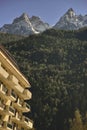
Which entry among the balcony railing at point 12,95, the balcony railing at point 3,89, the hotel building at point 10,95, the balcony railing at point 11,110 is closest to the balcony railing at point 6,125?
the hotel building at point 10,95

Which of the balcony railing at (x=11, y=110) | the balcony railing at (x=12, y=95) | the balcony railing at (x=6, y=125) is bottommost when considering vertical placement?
the balcony railing at (x=6, y=125)

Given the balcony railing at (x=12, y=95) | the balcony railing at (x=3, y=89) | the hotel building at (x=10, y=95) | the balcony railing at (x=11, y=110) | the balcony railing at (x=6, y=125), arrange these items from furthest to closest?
the balcony railing at (x=11, y=110) < the balcony railing at (x=12, y=95) < the balcony railing at (x=6, y=125) < the hotel building at (x=10, y=95) < the balcony railing at (x=3, y=89)

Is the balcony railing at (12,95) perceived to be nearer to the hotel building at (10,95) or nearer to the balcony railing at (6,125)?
the hotel building at (10,95)

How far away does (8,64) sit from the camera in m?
67.2

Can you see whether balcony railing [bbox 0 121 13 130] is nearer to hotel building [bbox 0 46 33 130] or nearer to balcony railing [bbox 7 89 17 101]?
hotel building [bbox 0 46 33 130]

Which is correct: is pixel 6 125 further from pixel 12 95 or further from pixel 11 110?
pixel 12 95

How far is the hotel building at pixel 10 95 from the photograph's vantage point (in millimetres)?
65062

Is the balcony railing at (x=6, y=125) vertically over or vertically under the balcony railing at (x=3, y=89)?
under

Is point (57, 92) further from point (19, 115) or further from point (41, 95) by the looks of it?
point (19, 115)

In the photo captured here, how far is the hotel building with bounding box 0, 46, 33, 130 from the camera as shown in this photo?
213 ft

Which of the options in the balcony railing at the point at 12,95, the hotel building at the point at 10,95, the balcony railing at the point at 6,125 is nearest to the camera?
the hotel building at the point at 10,95

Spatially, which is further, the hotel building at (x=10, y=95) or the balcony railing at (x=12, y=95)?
the balcony railing at (x=12, y=95)

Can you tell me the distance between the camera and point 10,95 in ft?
222

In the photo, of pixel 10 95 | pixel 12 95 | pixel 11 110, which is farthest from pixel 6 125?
A: pixel 12 95
